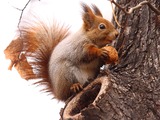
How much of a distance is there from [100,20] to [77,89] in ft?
2.04

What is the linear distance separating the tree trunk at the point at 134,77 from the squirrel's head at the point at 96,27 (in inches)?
9.7

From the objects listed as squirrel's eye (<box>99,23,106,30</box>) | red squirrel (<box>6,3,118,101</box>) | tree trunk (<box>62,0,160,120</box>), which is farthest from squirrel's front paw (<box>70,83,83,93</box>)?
squirrel's eye (<box>99,23,106,30</box>)

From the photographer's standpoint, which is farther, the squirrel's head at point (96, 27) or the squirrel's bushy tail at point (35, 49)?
the squirrel's head at point (96, 27)

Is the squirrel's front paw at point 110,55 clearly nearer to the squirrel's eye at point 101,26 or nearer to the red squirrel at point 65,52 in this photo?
the red squirrel at point 65,52

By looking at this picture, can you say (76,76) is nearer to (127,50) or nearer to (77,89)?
(77,89)

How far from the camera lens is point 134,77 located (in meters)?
1.97

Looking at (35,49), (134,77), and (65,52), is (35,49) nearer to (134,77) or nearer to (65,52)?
(65,52)

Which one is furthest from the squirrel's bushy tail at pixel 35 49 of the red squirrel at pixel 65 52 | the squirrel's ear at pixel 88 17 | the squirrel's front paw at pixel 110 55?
the squirrel's front paw at pixel 110 55

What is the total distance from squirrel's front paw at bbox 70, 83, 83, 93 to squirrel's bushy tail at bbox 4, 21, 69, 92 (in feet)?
0.99

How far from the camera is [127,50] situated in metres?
2.19

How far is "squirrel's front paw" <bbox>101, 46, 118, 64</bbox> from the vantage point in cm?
220

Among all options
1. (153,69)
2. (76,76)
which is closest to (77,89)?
(76,76)

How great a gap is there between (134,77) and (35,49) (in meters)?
0.83

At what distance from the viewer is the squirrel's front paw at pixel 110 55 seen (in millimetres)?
2195
